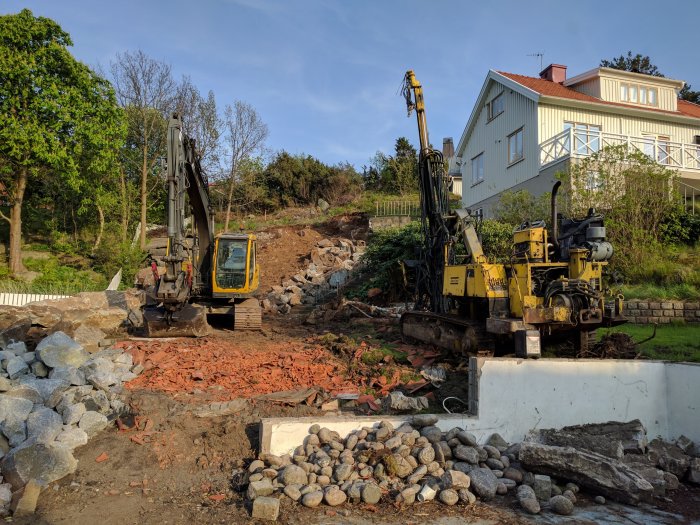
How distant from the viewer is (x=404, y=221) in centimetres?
2538

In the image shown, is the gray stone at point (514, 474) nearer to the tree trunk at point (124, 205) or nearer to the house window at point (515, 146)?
the house window at point (515, 146)

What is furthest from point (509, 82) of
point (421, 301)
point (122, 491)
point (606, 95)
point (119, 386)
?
point (122, 491)

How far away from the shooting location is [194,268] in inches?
516

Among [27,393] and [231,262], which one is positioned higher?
[231,262]

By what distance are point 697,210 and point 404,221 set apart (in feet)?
40.8

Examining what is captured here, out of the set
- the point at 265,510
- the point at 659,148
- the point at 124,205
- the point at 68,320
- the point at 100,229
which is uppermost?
the point at 659,148

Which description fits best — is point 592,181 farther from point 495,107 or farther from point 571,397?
point 571,397

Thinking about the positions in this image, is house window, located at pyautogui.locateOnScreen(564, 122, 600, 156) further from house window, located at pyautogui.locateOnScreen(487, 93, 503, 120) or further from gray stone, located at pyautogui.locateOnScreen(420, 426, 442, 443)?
gray stone, located at pyautogui.locateOnScreen(420, 426, 442, 443)

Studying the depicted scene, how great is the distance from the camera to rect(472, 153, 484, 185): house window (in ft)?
79.2

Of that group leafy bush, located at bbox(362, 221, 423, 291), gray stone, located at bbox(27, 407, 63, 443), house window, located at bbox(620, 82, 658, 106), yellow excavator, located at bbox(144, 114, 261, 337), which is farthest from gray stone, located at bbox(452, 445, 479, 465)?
house window, located at bbox(620, 82, 658, 106)

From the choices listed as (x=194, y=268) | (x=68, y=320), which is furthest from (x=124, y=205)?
(x=68, y=320)

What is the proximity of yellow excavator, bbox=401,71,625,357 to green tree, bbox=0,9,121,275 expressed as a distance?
1720 cm

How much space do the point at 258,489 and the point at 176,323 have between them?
7579mm

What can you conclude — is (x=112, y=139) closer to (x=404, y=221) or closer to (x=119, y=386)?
(x=404, y=221)
